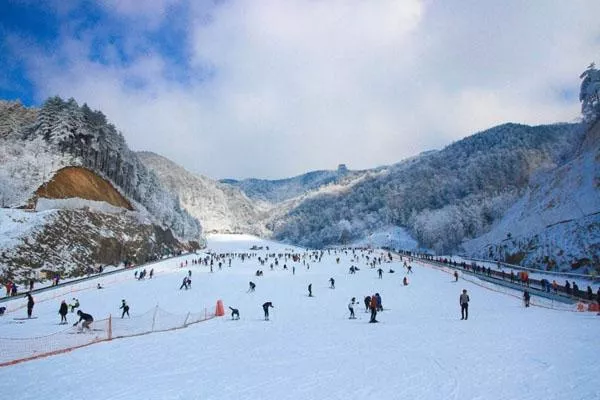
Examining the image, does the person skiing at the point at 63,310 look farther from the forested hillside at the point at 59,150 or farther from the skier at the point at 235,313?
the forested hillside at the point at 59,150

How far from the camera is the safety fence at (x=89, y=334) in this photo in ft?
40.7

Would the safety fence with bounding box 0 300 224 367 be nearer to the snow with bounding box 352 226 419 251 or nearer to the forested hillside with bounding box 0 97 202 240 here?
the forested hillside with bounding box 0 97 202 240

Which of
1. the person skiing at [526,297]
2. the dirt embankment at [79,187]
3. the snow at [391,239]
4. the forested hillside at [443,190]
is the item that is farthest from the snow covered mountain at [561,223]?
the snow at [391,239]

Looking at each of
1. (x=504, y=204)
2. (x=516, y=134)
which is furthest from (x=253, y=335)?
(x=516, y=134)

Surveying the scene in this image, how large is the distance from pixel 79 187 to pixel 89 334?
41336 millimetres

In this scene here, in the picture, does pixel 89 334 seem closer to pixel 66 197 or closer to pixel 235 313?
pixel 235 313

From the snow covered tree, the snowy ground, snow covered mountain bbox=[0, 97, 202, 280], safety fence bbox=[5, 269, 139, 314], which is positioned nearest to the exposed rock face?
snow covered mountain bbox=[0, 97, 202, 280]

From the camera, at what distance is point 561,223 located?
4016cm

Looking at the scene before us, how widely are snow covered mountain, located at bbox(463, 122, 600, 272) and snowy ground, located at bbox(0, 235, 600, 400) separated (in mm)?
19378

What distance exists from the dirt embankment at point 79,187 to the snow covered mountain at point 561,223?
175ft

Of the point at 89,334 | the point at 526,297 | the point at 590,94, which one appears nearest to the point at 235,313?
the point at 89,334

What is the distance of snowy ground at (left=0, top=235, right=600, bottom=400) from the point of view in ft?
25.6

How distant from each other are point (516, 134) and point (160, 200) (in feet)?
546

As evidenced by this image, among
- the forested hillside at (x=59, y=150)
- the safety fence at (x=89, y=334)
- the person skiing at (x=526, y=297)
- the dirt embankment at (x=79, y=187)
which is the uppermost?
the forested hillside at (x=59, y=150)
